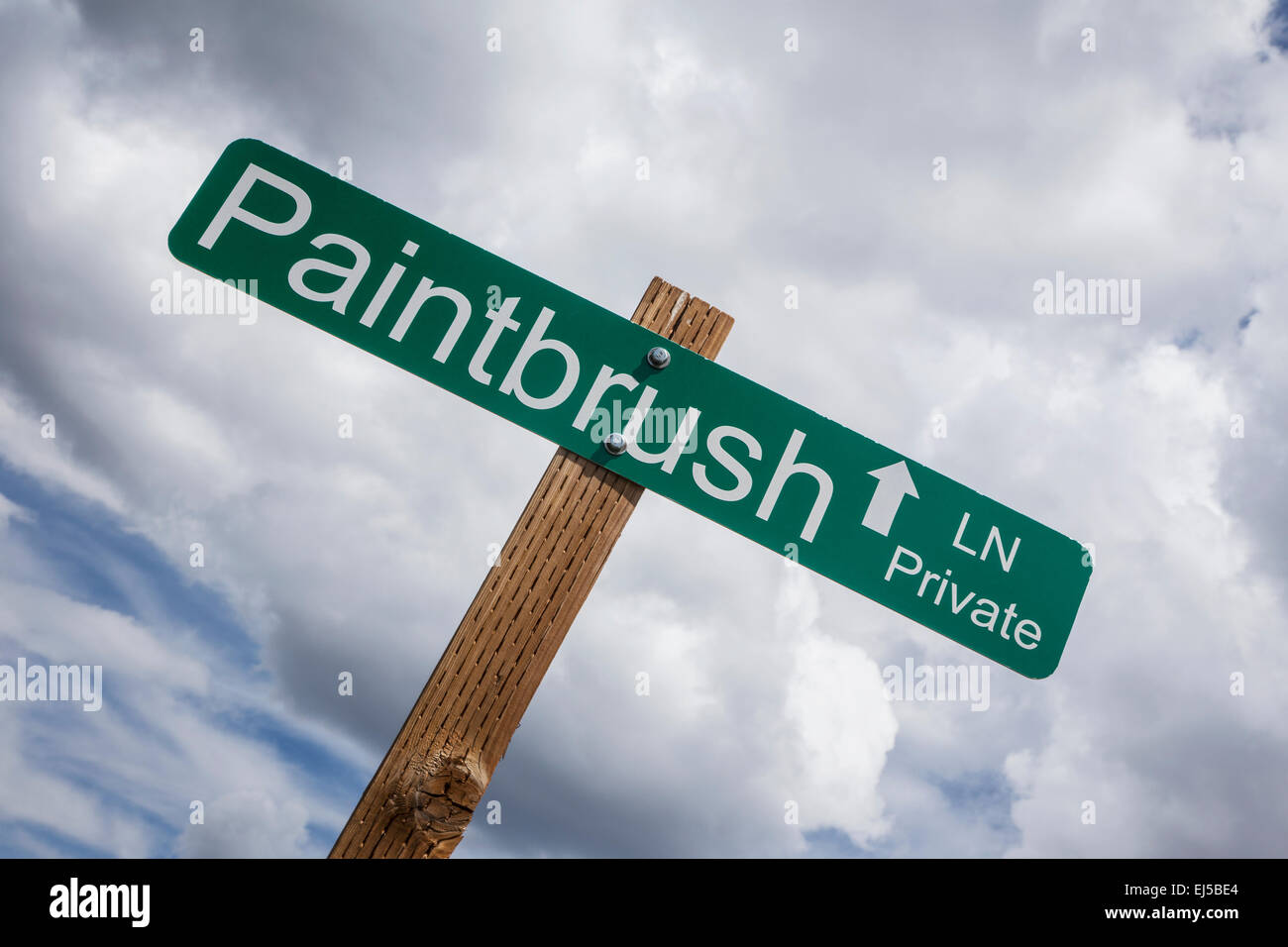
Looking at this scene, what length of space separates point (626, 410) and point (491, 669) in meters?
0.81

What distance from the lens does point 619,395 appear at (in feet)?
6.89

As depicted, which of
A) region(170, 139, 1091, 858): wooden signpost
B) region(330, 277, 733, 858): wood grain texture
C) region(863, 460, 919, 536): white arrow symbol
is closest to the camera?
region(330, 277, 733, 858): wood grain texture

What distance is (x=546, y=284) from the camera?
2.17 meters

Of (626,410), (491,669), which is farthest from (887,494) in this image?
(491,669)

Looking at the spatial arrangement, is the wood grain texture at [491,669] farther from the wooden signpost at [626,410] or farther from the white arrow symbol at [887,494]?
the white arrow symbol at [887,494]

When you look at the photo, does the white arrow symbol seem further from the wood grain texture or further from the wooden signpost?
the wood grain texture

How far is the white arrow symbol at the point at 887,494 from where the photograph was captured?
221 cm

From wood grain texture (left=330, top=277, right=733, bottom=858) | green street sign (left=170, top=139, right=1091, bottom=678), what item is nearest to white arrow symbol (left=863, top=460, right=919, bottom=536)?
green street sign (left=170, top=139, right=1091, bottom=678)

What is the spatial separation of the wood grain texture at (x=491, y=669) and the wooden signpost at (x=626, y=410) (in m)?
0.01

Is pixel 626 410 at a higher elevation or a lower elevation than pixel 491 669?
higher

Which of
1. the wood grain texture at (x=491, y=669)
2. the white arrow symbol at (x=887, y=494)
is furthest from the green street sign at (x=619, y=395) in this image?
the wood grain texture at (x=491, y=669)

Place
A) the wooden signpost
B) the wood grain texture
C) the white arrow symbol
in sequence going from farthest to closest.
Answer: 1. the white arrow symbol
2. the wooden signpost
3. the wood grain texture

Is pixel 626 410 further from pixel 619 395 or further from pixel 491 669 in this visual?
pixel 491 669

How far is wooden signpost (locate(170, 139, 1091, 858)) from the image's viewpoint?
2.07 metres
